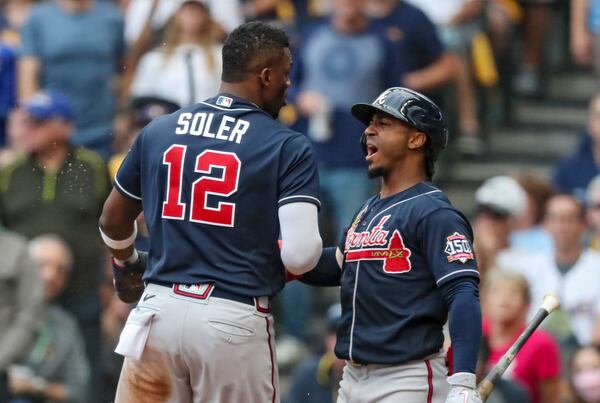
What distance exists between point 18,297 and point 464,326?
4559 mm

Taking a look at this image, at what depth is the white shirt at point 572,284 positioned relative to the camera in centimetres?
979

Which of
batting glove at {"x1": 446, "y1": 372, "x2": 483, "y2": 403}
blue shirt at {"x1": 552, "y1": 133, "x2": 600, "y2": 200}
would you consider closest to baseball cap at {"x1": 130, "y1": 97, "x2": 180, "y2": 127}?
blue shirt at {"x1": 552, "y1": 133, "x2": 600, "y2": 200}

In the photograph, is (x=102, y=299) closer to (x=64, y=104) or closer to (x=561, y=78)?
(x=64, y=104)

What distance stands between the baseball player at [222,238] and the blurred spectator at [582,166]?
17.1 feet

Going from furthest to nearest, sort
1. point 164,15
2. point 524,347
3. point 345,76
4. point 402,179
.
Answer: point 164,15, point 345,76, point 524,347, point 402,179

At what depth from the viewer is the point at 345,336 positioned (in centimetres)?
615

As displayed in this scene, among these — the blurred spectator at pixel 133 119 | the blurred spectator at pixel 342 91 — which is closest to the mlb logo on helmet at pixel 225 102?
the blurred spectator at pixel 133 119

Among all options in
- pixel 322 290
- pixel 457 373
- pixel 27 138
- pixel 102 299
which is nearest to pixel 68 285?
pixel 102 299

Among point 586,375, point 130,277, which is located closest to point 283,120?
point 586,375

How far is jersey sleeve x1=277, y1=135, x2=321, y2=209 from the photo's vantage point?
5.90m

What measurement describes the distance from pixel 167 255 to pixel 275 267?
43 cm

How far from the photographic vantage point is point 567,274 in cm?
998

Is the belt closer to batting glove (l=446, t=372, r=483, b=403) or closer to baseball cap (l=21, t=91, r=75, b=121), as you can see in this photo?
batting glove (l=446, t=372, r=483, b=403)

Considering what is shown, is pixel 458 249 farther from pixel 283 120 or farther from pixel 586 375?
pixel 283 120
